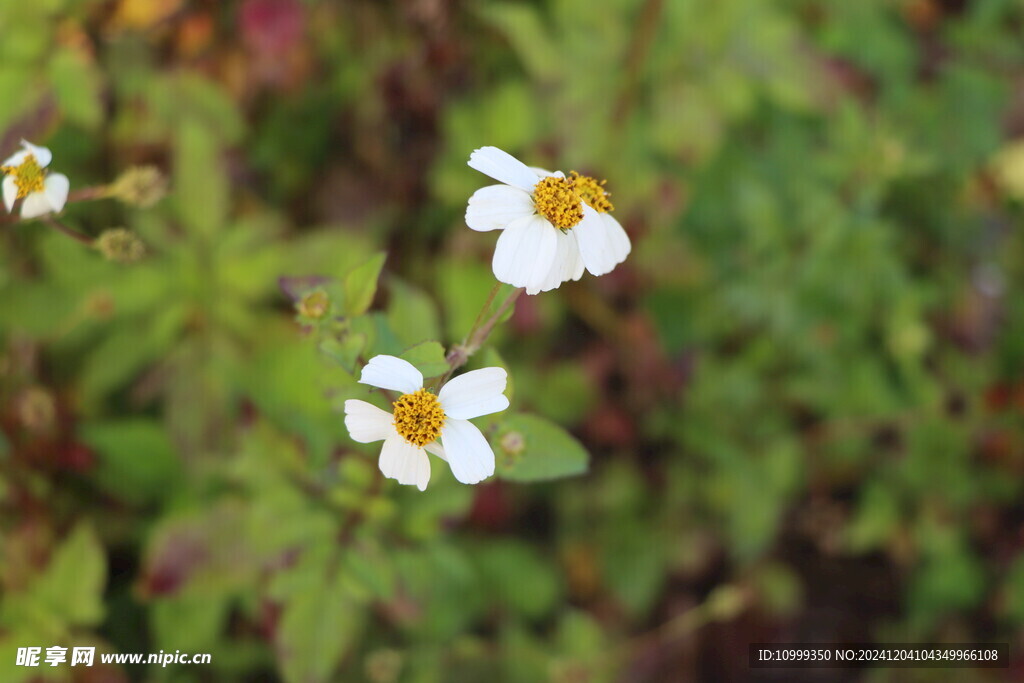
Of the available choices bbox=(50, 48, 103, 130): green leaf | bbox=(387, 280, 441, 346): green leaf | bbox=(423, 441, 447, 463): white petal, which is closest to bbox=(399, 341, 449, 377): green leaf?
bbox=(423, 441, 447, 463): white petal

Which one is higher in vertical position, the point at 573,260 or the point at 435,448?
the point at 573,260

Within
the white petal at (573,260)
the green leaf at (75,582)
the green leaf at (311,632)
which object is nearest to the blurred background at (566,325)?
the green leaf at (75,582)

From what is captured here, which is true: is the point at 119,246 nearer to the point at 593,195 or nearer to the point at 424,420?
the point at 424,420

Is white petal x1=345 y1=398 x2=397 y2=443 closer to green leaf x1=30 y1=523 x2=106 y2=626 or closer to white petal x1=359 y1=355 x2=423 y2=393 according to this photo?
white petal x1=359 y1=355 x2=423 y2=393

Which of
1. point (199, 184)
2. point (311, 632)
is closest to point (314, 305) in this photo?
point (311, 632)

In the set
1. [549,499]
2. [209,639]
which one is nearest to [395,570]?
[209,639]

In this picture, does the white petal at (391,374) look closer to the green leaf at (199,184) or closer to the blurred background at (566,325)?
the blurred background at (566,325)
